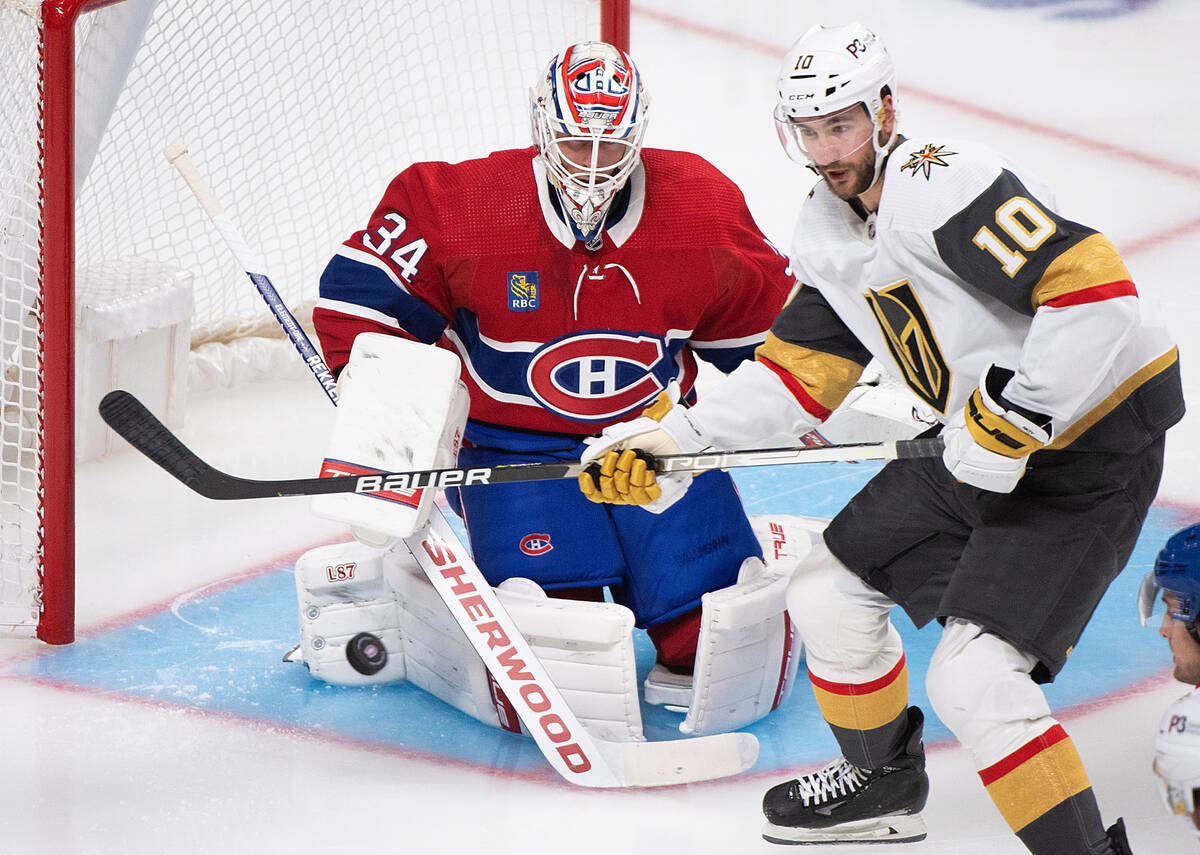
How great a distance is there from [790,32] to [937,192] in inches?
180

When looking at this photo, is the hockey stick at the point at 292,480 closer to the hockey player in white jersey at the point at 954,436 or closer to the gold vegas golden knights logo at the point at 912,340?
the hockey player in white jersey at the point at 954,436

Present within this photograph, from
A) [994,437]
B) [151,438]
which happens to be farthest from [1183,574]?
[151,438]

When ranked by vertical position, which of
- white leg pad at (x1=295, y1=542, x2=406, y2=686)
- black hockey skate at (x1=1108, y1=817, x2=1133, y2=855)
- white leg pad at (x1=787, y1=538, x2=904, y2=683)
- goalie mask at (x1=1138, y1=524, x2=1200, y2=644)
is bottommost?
white leg pad at (x1=295, y1=542, x2=406, y2=686)

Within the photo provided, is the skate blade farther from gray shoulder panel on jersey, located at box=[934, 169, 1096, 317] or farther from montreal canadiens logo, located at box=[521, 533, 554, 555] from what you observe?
gray shoulder panel on jersey, located at box=[934, 169, 1096, 317]

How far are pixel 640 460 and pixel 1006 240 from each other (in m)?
0.64

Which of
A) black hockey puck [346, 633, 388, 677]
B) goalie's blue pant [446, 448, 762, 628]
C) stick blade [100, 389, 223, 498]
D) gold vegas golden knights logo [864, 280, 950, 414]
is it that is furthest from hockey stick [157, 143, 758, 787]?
gold vegas golden knights logo [864, 280, 950, 414]

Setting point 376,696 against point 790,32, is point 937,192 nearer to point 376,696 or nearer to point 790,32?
point 376,696

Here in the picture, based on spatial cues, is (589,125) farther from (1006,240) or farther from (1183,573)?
(1183,573)

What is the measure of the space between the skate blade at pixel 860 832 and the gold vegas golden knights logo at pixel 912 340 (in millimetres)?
592

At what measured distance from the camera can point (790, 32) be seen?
6.33m

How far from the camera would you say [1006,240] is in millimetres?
1895

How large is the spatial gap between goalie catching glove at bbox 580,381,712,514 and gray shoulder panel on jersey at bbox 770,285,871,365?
0.20 meters

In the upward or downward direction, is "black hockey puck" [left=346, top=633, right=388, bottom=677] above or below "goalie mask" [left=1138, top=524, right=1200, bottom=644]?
below

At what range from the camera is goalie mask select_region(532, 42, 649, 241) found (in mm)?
2523
